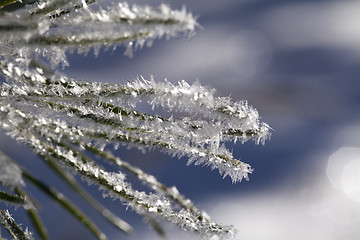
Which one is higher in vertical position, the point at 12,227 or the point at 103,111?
the point at 103,111

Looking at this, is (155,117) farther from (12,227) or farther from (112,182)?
(12,227)

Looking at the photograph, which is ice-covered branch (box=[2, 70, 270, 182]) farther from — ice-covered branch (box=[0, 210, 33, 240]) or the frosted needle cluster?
ice-covered branch (box=[0, 210, 33, 240])

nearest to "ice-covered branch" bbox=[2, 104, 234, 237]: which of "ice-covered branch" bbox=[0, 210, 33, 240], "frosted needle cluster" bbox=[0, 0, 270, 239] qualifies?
"frosted needle cluster" bbox=[0, 0, 270, 239]

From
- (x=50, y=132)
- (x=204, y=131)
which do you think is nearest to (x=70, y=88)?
(x=50, y=132)

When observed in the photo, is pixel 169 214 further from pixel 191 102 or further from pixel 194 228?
pixel 191 102

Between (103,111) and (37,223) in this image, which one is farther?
(37,223)

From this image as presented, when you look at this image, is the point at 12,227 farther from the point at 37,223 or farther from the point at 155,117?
the point at 155,117

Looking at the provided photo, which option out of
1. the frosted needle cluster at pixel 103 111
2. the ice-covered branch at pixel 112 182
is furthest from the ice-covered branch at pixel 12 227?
the ice-covered branch at pixel 112 182

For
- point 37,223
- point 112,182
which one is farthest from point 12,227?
point 112,182
